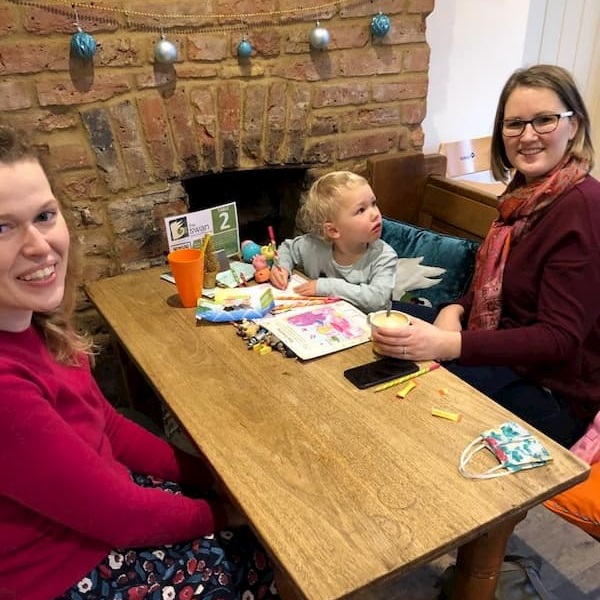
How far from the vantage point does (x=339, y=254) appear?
1.88 m

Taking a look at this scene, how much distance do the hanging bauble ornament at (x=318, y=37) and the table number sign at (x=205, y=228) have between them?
1.90 ft

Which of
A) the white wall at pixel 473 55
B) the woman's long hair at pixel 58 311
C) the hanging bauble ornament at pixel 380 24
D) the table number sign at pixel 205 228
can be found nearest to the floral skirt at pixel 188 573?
the woman's long hair at pixel 58 311

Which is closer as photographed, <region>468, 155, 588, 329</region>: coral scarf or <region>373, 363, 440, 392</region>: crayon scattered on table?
<region>373, 363, 440, 392</region>: crayon scattered on table

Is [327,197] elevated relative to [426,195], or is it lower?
elevated

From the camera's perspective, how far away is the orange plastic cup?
155cm

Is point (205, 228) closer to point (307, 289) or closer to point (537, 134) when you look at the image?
point (307, 289)

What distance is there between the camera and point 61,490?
0.90m

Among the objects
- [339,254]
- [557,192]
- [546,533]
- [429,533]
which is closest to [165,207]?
[339,254]

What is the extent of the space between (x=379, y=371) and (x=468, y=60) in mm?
1669

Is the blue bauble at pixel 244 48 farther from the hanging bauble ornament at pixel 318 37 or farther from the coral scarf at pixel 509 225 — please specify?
the coral scarf at pixel 509 225

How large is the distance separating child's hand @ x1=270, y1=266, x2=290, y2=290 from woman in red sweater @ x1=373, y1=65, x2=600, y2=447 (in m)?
0.46

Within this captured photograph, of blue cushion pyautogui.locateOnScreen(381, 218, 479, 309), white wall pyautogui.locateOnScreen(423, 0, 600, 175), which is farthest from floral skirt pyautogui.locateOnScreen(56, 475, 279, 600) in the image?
white wall pyautogui.locateOnScreen(423, 0, 600, 175)

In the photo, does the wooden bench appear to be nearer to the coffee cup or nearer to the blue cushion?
the blue cushion

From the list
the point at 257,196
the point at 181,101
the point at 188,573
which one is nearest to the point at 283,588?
the point at 188,573
